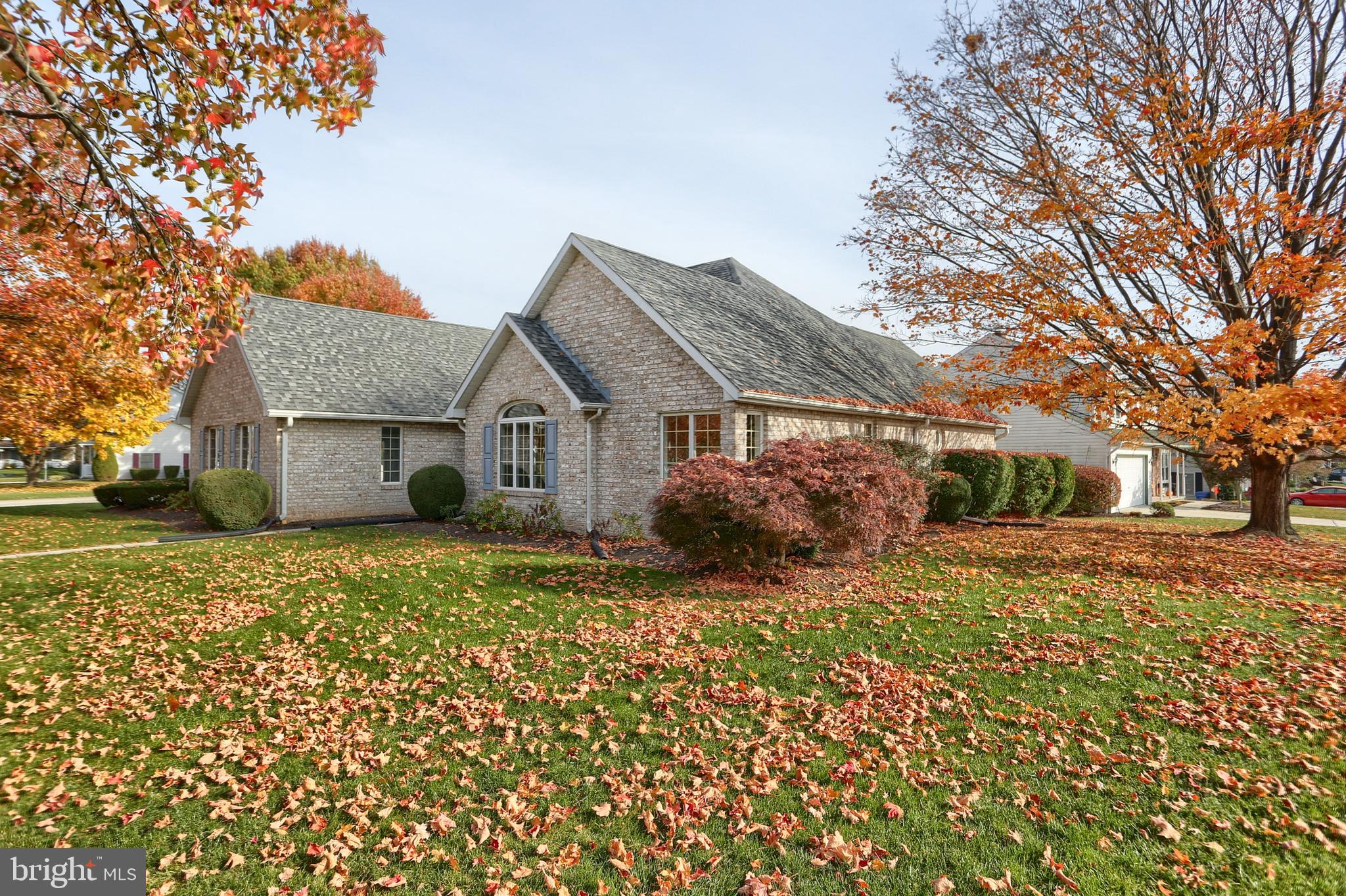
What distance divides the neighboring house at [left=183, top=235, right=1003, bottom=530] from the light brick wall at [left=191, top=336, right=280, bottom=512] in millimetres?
92

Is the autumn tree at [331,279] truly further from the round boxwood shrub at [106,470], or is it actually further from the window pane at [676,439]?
the window pane at [676,439]

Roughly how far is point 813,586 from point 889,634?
234 cm

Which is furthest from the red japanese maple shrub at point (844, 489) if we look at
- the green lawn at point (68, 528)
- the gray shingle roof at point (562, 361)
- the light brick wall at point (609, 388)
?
the green lawn at point (68, 528)

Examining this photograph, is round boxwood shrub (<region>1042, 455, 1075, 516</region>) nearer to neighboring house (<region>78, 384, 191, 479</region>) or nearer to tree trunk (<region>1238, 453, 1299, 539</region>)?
tree trunk (<region>1238, 453, 1299, 539</region>)

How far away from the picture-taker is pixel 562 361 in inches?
639

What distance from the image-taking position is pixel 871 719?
5555 millimetres

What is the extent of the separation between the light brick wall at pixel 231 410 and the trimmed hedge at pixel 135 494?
134 cm

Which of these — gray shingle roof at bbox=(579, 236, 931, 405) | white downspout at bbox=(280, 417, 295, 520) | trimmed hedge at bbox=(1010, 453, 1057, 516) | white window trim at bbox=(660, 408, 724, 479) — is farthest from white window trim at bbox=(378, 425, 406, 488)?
trimmed hedge at bbox=(1010, 453, 1057, 516)

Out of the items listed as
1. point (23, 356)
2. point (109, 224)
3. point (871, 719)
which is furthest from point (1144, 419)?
point (23, 356)

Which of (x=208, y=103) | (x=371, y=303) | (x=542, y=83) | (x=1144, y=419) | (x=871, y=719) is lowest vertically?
(x=871, y=719)

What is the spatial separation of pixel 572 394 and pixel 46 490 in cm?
3408

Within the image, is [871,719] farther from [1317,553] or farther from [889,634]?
[1317,553]

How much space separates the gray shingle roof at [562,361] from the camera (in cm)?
1540

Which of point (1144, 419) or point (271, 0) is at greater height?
point (271, 0)
